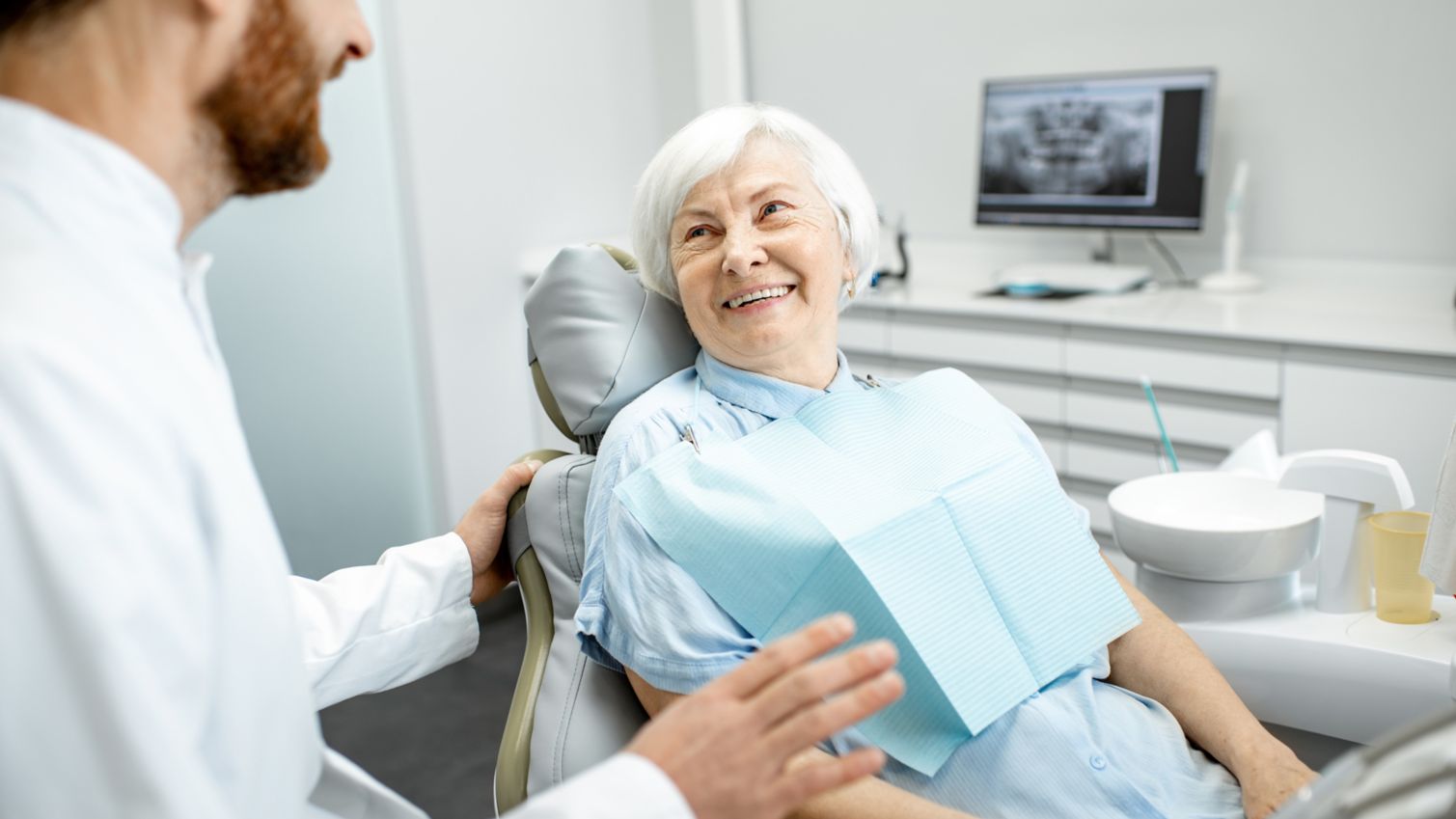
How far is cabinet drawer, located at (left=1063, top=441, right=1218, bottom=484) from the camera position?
303 cm

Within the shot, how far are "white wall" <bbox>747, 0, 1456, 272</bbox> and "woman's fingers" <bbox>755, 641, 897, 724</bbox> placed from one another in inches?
111

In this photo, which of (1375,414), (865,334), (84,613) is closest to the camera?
(84,613)

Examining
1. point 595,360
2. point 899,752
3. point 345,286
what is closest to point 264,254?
point 345,286

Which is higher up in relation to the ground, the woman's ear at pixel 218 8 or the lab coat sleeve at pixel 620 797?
the woman's ear at pixel 218 8

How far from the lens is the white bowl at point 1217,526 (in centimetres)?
155

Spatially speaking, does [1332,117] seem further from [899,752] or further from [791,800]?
[791,800]

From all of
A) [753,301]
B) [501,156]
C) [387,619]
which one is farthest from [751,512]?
[501,156]

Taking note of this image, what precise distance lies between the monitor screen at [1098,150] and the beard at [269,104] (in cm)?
271

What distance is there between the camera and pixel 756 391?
1562 mm

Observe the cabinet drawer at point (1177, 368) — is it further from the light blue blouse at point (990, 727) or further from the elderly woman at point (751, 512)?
the light blue blouse at point (990, 727)

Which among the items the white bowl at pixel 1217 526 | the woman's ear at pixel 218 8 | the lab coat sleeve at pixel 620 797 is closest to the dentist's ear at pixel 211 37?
the woman's ear at pixel 218 8

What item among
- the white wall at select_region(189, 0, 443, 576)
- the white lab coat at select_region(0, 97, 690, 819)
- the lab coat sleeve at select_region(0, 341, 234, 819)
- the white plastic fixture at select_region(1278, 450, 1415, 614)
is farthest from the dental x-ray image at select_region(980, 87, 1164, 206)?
the lab coat sleeve at select_region(0, 341, 234, 819)

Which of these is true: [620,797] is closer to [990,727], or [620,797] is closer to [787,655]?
[787,655]

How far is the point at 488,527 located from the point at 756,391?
0.38 meters
